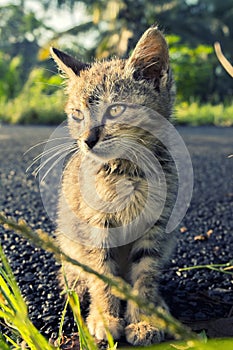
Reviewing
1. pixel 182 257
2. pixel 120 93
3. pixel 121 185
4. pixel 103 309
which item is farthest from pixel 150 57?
pixel 103 309

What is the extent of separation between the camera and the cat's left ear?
2.10 metres

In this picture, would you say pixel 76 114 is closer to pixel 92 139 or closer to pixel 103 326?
pixel 92 139

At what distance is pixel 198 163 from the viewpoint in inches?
212

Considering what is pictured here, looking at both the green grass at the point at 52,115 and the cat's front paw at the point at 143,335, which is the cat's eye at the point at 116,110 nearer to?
the cat's front paw at the point at 143,335

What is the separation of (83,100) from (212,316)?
3.46 ft

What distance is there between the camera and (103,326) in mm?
1803

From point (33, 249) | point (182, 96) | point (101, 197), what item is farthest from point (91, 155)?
point (182, 96)

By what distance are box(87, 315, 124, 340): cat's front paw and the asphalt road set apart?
0.10 metres

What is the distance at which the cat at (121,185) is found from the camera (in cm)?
199

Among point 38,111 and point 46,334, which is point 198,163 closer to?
point 46,334

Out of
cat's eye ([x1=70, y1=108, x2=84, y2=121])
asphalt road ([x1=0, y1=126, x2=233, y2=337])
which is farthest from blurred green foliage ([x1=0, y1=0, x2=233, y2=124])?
cat's eye ([x1=70, y1=108, x2=84, y2=121])

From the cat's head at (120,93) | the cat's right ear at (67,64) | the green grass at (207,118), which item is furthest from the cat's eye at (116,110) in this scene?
the green grass at (207,118)

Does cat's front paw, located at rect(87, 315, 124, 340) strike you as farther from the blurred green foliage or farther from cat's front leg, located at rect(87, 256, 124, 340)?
the blurred green foliage


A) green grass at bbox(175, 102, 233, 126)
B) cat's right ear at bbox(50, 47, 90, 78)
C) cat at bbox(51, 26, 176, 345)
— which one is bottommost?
green grass at bbox(175, 102, 233, 126)
